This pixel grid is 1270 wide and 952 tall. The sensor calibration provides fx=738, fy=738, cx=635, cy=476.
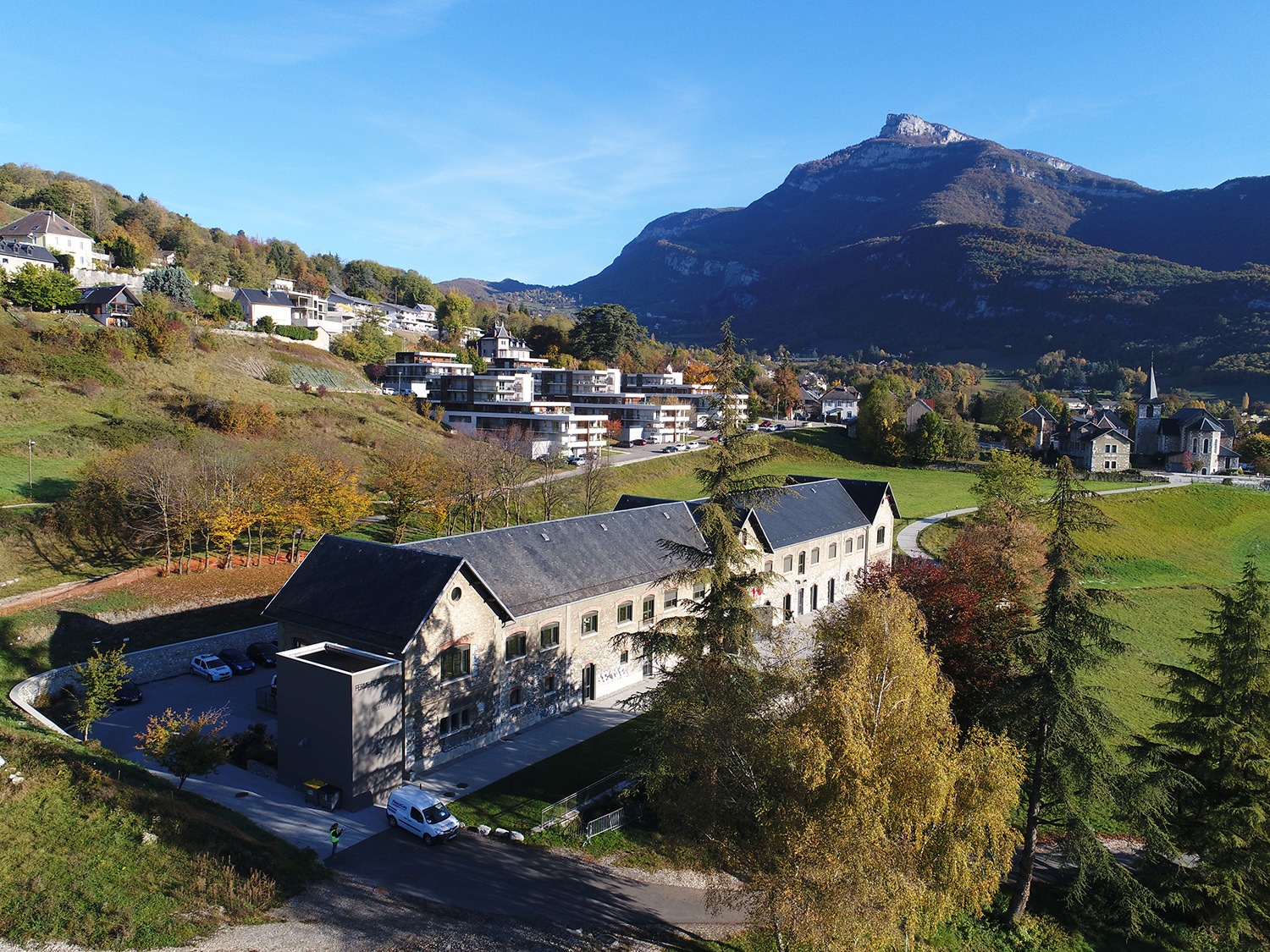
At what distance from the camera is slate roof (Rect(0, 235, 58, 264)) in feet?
299

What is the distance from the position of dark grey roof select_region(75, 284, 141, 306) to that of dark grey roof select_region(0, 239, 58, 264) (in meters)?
10.9

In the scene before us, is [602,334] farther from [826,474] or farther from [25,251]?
[25,251]

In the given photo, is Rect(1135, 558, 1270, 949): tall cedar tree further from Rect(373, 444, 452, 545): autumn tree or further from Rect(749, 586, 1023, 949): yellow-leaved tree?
Rect(373, 444, 452, 545): autumn tree

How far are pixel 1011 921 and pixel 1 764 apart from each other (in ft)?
99.5

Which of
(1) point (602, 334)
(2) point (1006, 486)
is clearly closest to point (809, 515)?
(2) point (1006, 486)

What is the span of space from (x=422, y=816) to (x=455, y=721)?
560 cm

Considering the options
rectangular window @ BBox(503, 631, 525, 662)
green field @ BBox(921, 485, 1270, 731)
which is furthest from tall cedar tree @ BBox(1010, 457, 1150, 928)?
rectangular window @ BBox(503, 631, 525, 662)

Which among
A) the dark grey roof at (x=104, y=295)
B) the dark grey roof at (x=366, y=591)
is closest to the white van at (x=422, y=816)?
the dark grey roof at (x=366, y=591)

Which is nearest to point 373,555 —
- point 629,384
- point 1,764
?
point 1,764

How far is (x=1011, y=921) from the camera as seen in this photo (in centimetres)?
2195

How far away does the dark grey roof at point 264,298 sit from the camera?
110 meters

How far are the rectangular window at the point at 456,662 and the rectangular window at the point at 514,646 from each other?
70.4 inches

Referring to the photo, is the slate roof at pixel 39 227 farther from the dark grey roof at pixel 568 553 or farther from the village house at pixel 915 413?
the village house at pixel 915 413

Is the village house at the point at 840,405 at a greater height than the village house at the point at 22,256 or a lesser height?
lesser
